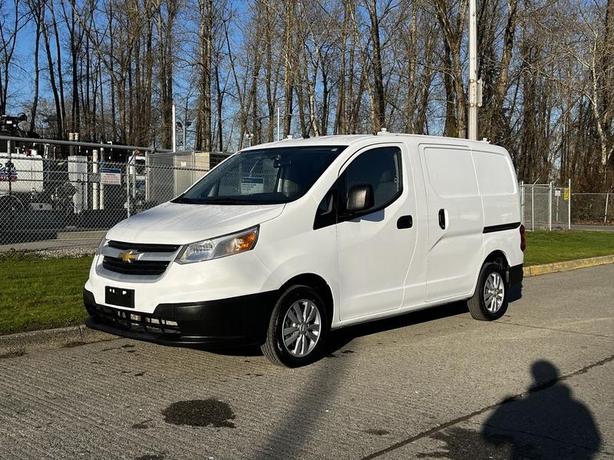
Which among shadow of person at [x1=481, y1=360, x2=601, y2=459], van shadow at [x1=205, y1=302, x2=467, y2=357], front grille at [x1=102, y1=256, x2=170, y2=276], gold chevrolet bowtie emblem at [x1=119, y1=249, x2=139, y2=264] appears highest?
gold chevrolet bowtie emblem at [x1=119, y1=249, x2=139, y2=264]

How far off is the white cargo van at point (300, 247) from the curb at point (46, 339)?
2.98ft

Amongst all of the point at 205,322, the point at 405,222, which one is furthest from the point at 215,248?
the point at 405,222

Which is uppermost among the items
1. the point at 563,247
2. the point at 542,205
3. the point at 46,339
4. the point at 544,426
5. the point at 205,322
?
the point at 542,205

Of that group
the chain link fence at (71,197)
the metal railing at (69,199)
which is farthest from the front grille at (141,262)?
the metal railing at (69,199)

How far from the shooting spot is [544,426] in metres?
4.77

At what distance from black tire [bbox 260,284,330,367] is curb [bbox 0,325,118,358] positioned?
2.23 meters

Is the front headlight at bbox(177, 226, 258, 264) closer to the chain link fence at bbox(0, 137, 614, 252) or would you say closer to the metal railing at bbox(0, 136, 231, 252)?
the chain link fence at bbox(0, 137, 614, 252)

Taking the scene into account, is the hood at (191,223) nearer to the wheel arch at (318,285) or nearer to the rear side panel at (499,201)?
Answer: the wheel arch at (318,285)

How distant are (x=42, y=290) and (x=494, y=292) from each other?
5862 mm

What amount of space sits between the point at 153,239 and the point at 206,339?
943mm

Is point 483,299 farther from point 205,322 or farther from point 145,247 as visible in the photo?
point 145,247

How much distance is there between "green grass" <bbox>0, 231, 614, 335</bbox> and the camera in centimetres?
741

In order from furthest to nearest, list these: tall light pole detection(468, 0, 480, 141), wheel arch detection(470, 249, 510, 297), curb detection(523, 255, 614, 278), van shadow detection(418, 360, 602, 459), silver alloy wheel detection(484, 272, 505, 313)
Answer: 1. tall light pole detection(468, 0, 480, 141)
2. curb detection(523, 255, 614, 278)
3. silver alloy wheel detection(484, 272, 505, 313)
4. wheel arch detection(470, 249, 510, 297)
5. van shadow detection(418, 360, 602, 459)

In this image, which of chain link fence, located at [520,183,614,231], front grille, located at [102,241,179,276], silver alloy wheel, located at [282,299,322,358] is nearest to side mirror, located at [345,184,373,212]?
silver alloy wheel, located at [282,299,322,358]
